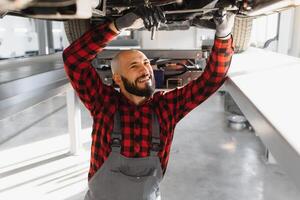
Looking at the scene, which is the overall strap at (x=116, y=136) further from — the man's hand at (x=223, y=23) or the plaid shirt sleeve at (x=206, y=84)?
the man's hand at (x=223, y=23)

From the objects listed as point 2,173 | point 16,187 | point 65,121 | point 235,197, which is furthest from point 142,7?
point 65,121

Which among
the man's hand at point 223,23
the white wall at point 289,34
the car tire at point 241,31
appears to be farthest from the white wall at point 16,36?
the man's hand at point 223,23

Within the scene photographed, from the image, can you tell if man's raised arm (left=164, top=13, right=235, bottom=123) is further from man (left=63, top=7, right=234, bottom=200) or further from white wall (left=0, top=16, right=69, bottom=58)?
white wall (left=0, top=16, right=69, bottom=58)

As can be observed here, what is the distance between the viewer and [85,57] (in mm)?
1112

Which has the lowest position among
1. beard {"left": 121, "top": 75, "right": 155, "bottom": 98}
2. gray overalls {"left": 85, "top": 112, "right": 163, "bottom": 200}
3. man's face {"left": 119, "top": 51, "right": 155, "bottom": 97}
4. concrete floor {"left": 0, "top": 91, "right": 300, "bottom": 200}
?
concrete floor {"left": 0, "top": 91, "right": 300, "bottom": 200}

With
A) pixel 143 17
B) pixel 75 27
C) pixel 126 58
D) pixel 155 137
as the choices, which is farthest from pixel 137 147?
pixel 75 27

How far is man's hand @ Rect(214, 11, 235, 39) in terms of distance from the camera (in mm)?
1029

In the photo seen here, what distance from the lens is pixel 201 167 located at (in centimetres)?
250

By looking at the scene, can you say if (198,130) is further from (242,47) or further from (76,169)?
(76,169)

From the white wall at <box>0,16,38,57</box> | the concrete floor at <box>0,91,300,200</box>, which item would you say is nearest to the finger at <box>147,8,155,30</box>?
the concrete floor at <box>0,91,300,200</box>

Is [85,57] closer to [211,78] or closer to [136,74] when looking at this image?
[136,74]

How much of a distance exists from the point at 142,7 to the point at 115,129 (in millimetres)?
432

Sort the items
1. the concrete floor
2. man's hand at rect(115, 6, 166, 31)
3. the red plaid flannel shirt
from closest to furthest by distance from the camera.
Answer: man's hand at rect(115, 6, 166, 31) → the red plaid flannel shirt → the concrete floor

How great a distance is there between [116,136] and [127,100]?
146 mm
